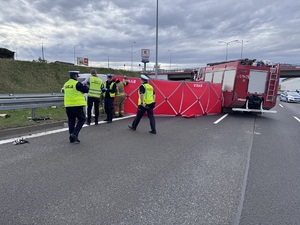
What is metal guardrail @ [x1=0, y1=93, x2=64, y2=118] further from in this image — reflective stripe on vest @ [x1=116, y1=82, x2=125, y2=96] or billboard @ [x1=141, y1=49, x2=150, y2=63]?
billboard @ [x1=141, y1=49, x2=150, y2=63]

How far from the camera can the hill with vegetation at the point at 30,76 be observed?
28.5 meters

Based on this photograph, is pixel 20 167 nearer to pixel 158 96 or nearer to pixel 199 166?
pixel 199 166

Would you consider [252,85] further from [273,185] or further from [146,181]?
[146,181]

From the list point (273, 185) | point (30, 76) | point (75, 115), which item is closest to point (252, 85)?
point (273, 185)

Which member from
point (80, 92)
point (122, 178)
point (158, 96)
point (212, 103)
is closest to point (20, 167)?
point (122, 178)

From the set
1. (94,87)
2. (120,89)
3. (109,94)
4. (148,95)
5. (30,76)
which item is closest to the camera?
(148,95)

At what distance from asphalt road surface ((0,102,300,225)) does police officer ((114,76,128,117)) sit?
11.3 ft

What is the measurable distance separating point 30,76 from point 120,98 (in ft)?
90.3

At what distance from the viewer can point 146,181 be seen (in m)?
3.87

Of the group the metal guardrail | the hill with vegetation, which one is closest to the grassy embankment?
the hill with vegetation

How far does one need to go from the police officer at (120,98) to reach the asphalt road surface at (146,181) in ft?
11.3

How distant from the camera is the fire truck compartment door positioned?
467 inches

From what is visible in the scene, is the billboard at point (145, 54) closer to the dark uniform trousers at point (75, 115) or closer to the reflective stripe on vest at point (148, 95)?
the reflective stripe on vest at point (148, 95)

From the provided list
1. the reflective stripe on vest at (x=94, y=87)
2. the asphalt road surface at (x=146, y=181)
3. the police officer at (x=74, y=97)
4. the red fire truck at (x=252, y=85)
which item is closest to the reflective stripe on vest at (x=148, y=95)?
the asphalt road surface at (x=146, y=181)
